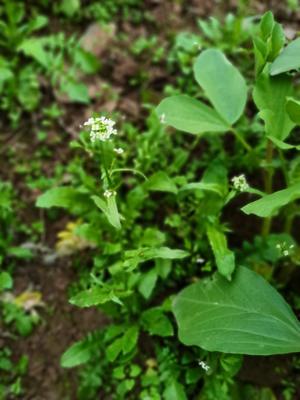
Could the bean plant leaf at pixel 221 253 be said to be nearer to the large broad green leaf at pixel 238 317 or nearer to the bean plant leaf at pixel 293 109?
the large broad green leaf at pixel 238 317

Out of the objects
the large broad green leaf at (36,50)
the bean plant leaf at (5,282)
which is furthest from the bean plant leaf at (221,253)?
the large broad green leaf at (36,50)

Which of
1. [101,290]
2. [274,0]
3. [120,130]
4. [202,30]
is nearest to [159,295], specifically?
[101,290]

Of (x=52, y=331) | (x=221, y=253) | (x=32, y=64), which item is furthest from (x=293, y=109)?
(x=32, y=64)

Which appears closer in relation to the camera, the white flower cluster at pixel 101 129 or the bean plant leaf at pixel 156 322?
the white flower cluster at pixel 101 129

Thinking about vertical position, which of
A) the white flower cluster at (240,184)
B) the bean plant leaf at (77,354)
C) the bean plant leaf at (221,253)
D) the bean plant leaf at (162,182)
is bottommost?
the bean plant leaf at (77,354)

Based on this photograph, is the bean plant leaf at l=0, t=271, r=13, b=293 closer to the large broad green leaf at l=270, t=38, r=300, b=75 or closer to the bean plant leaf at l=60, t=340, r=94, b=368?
the bean plant leaf at l=60, t=340, r=94, b=368

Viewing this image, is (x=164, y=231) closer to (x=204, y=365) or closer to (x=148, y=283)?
(x=148, y=283)

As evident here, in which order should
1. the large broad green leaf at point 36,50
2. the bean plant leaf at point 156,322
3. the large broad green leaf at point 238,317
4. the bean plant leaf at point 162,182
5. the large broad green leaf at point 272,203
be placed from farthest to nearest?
1. the large broad green leaf at point 36,50
2. the bean plant leaf at point 162,182
3. the bean plant leaf at point 156,322
4. the large broad green leaf at point 238,317
5. the large broad green leaf at point 272,203

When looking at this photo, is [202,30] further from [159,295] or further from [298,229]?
[159,295]
